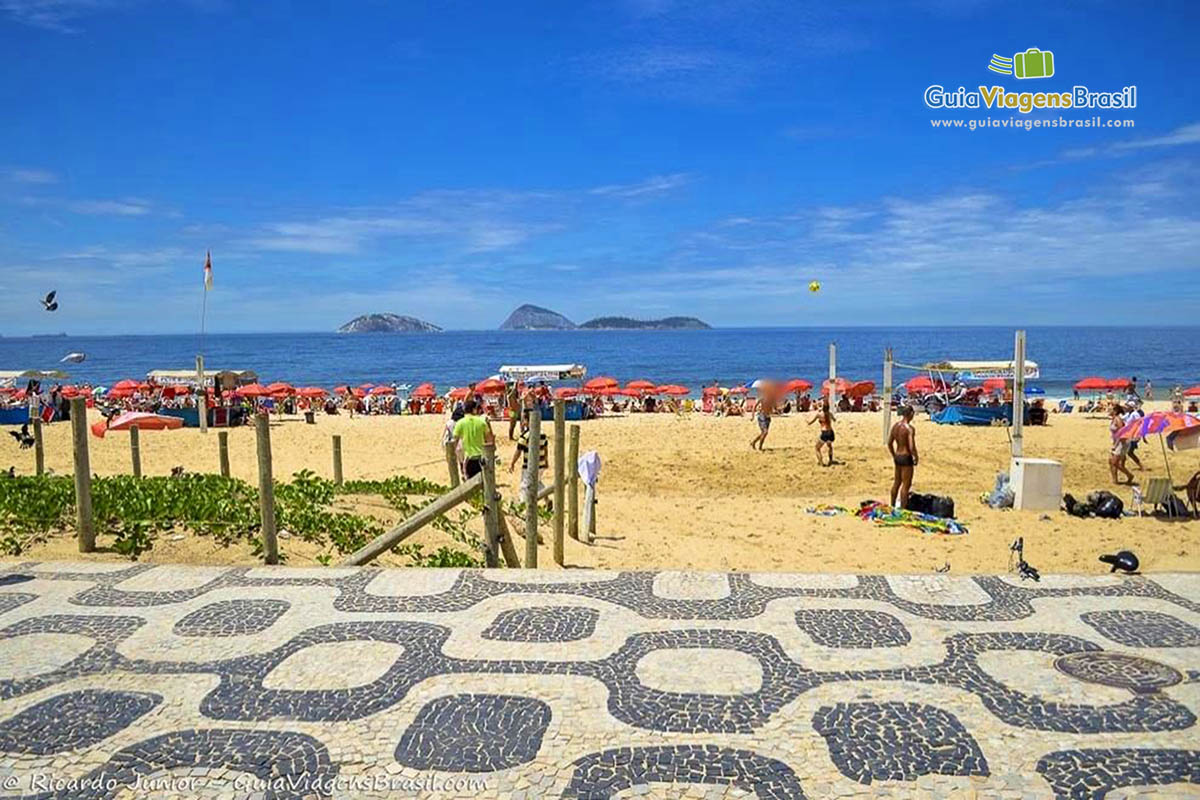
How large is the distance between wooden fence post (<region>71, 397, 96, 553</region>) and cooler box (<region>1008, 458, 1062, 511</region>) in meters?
11.4

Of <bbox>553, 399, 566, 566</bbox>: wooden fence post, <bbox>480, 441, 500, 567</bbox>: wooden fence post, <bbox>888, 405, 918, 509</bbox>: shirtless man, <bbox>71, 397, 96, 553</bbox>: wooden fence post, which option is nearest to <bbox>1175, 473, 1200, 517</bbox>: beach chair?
<bbox>888, 405, 918, 509</bbox>: shirtless man

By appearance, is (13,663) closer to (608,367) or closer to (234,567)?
(234,567)

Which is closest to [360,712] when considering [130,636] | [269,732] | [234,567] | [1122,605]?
[269,732]

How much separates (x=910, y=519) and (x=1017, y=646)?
595 centimetres

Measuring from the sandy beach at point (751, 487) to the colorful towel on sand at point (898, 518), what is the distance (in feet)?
0.70

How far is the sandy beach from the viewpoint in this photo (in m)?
9.09

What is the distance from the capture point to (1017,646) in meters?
5.04

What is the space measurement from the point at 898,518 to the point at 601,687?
7486mm

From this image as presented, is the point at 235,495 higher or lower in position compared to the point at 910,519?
higher

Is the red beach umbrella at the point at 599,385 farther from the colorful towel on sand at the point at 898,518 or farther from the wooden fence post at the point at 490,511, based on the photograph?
the wooden fence post at the point at 490,511

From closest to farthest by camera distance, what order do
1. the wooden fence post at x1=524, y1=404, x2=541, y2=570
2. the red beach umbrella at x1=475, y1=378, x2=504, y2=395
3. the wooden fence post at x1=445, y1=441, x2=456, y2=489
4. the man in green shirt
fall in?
the wooden fence post at x1=524, y1=404, x2=541, y2=570
the man in green shirt
the wooden fence post at x1=445, y1=441, x2=456, y2=489
the red beach umbrella at x1=475, y1=378, x2=504, y2=395

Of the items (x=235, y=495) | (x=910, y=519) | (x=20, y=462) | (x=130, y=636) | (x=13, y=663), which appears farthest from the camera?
(x=20, y=462)

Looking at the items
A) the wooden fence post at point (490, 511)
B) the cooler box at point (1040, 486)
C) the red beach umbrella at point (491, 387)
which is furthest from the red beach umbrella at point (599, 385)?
the wooden fence post at point (490, 511)

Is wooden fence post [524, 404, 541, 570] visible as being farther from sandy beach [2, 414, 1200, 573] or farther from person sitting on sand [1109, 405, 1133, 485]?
person sitting on sand [1109, 405, 1133, 485]
